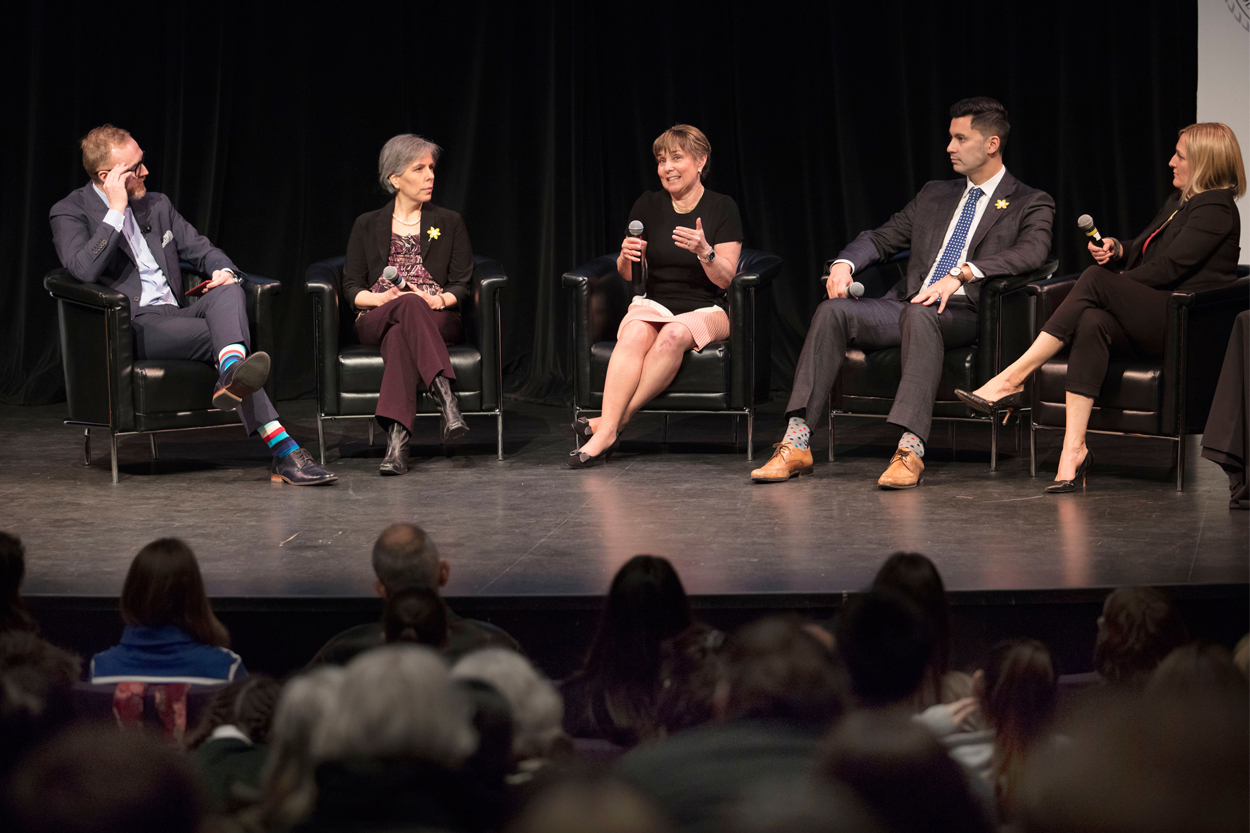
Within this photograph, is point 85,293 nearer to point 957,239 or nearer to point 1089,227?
point 957,239

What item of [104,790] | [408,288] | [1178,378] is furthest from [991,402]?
[104,790]

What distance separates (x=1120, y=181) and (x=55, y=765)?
5.35 metres

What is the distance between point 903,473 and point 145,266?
2641 millimetres

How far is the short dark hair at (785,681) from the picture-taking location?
1384 mm

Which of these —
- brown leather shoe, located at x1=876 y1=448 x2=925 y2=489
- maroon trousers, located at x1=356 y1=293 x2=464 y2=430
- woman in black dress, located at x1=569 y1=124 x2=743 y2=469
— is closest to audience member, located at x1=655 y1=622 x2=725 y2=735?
brown leather shoe, located at x1=876 y1=448 x2=925 y2=489

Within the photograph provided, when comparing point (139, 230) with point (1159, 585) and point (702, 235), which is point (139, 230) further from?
point (1159, 585)

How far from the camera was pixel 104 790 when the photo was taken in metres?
1.17

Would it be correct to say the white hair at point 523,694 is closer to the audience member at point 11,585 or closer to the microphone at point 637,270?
the audience member at point 11,585

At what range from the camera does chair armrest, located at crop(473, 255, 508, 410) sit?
14.4ft

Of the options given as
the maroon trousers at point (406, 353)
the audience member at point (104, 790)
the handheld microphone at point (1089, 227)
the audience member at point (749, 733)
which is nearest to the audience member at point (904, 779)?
the audience member at point (749, 733)

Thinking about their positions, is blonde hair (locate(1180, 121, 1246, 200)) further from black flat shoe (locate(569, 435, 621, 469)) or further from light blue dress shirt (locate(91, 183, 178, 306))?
light blue dress shirt (locate(91, 183, 178, 306))

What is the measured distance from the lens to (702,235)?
4.28 meters

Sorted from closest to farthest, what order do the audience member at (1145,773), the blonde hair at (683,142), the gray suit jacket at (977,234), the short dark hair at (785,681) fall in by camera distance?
the audience member at (1145,773)
the short dark hair at (785,681)
the gray suit jacket at (977,234)
the blonde hair at (683,142)

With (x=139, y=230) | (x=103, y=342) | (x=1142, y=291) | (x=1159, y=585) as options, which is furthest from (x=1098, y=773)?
(x=139, y=230)
